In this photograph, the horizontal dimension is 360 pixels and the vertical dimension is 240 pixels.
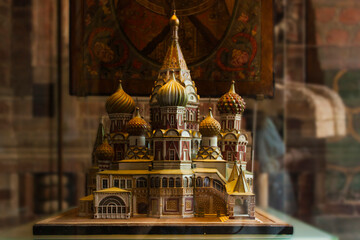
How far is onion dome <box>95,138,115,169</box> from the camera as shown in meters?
4.47

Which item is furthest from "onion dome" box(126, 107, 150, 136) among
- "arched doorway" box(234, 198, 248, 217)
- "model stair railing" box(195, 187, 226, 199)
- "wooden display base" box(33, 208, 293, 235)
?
"arched doorway" box(234, 198, 248, 217)

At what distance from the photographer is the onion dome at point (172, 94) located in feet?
14.1

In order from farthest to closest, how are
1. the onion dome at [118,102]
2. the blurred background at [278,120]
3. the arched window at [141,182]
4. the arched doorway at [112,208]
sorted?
1. the onion dome at [118,102]
2. the arched window at [141,182]
3. the arched doorway at [112,208]
4. the blurred background at [278,120]

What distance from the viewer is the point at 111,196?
4.24m

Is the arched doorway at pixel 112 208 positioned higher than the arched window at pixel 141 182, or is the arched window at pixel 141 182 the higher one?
the arched window at pixel 141 182

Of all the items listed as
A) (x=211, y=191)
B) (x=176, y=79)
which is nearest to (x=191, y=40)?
(x=176, y=79)

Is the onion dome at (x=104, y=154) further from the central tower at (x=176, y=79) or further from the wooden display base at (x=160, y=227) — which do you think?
the wooden display base at (x=160, y=227)

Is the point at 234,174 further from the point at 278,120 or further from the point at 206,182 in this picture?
the point at 278,120

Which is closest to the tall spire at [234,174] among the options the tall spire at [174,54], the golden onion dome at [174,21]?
the tall spire at [174,54]

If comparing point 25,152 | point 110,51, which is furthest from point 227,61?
point 25,152

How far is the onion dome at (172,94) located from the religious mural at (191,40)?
→ 0.79ft

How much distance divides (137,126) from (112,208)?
2.64ft

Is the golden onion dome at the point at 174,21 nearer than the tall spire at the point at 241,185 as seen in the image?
No

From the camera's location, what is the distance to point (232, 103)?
4391 millimetres
